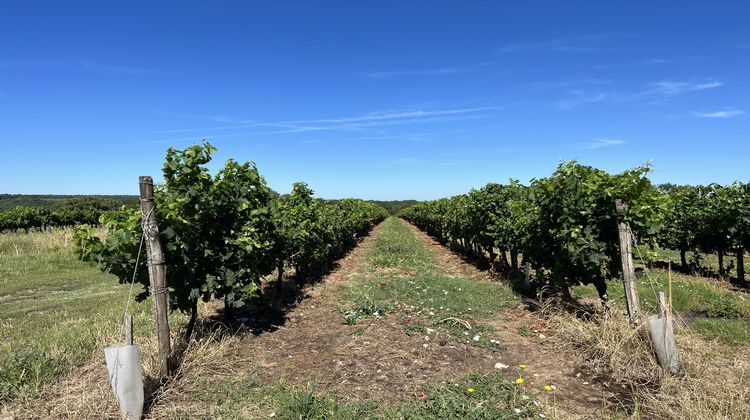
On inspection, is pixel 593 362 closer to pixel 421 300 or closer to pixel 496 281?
pixel 421 300

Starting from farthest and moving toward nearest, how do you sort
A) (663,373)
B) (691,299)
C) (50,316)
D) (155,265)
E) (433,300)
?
(433,300), (50,316), (691,299), (155,265), (663,373)

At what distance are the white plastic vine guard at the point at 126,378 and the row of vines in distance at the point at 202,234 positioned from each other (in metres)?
1.37

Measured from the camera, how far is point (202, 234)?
20.5ft

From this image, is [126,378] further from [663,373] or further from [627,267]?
[627,267]

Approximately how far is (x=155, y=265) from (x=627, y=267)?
614 centimetres

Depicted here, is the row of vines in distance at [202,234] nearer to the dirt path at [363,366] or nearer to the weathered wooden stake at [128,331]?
the dirt path at [363,366]

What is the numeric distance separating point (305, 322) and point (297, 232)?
92.9 inches

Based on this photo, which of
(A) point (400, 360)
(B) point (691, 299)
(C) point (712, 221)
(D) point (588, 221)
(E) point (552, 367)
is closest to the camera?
(E) point (552, 367)

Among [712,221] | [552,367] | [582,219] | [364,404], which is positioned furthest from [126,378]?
[712,221]

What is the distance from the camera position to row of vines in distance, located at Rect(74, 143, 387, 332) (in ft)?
16.3

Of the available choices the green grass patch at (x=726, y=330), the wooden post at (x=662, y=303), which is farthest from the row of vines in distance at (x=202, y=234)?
the green grass patch at (x=726, y=330)

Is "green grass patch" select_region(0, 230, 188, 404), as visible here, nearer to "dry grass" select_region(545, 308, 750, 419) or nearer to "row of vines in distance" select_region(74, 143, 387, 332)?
"row of vines in distance" select_region(74, 143, 387, 332)

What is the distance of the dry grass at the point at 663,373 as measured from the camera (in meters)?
3.75

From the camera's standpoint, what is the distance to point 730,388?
157 inches
